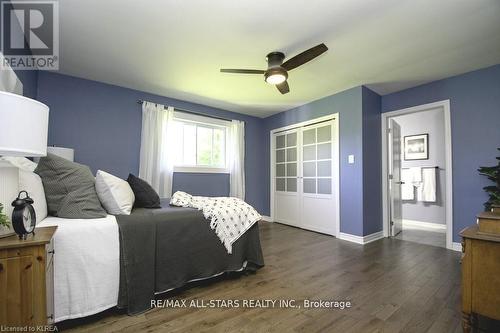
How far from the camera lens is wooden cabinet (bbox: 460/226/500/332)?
118cm

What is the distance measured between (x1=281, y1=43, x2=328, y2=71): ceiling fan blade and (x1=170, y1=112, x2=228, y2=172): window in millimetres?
2312

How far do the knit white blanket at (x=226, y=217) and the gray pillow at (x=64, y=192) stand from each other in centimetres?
72

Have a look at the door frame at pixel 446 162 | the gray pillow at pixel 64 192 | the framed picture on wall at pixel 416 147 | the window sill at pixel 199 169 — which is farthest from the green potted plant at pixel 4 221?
the framed picture on wall at pixel 416 147

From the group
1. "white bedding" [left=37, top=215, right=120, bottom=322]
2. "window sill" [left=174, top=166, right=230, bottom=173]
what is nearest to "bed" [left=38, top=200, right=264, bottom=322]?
"white bedding" [left=37, top=215, right=120, bottom=322]

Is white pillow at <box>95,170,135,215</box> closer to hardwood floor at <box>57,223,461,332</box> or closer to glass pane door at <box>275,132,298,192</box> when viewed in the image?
hardwood floor at <box>57,223,461,332</box>

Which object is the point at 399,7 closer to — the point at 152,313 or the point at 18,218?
the point at 18,218

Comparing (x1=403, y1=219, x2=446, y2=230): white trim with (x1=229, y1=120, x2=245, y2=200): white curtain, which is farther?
(x1=229, y1=120, x2=245, y2=200): white curtain

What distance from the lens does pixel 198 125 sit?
169 inches

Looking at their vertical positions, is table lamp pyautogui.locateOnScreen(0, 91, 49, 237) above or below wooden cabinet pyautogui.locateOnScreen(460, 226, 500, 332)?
above

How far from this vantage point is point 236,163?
454 cm

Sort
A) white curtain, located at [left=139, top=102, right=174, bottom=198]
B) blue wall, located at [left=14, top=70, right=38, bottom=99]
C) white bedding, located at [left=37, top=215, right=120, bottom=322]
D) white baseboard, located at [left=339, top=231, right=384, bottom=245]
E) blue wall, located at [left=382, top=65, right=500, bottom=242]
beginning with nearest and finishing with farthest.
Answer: white bedding, located at [left=37, top=215, right=120, bottom=322] < blue wall, located at [left=14, top=70, right=38, bottom=99] < blue wall, located at [left=382, top=65, right=500, bottom=242] < white baseboard, located at [left=339, top=231, right=384, bottom=245] < white curtain, located at [left=139, top=102, right=174, bottom=198]

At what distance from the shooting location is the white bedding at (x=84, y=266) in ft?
4.35

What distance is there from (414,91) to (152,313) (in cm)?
437

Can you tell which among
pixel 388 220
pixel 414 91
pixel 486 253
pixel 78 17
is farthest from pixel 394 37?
pixel 78 17
